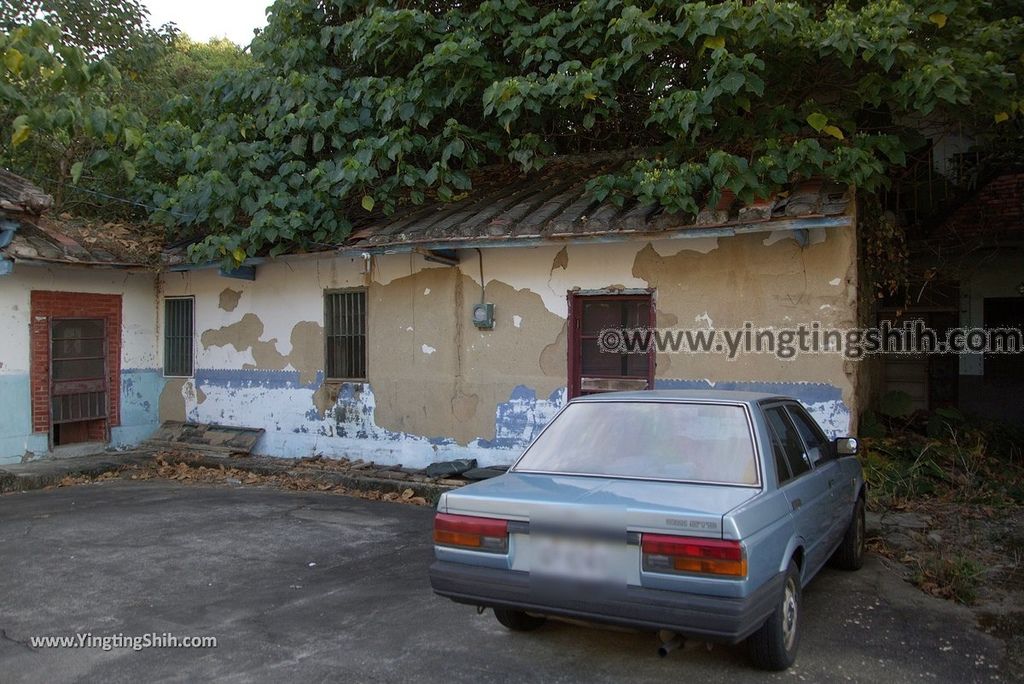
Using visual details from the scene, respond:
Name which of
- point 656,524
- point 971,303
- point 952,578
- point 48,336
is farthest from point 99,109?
point 971,303

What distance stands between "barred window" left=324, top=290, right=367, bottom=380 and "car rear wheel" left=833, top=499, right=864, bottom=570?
20.6 feet

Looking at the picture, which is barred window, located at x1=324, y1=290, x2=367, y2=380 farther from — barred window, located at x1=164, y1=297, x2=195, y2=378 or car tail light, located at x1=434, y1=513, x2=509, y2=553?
car tail light, located at x1=434, y1=513, x2=509, y2=553

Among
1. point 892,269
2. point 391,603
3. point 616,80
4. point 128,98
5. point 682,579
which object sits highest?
point 128,98

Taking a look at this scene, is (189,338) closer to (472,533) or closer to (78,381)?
→ (78,381)

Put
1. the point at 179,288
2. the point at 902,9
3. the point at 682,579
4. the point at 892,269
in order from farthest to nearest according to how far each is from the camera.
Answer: the point at 179,288
the point at 892,269
the point at 902,9
the point at 682,579

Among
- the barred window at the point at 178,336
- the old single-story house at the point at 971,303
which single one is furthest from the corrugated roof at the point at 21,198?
the old single-story house at the point at 971,303

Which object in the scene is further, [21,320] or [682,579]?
[21,320]

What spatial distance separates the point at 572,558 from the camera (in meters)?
3.62

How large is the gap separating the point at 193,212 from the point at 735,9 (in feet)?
22.8

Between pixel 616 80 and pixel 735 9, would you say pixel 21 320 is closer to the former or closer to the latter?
pixel 616 80

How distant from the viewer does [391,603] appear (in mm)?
5152

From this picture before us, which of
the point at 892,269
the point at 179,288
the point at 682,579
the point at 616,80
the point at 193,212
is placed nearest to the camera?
the point at 682,579

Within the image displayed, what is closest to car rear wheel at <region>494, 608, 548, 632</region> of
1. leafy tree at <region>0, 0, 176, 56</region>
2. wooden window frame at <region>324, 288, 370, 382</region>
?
wooden window frame at <region>324, 288, 370, 382</region>

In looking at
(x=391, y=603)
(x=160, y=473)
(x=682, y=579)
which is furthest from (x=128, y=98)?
(x=682, y=579)
